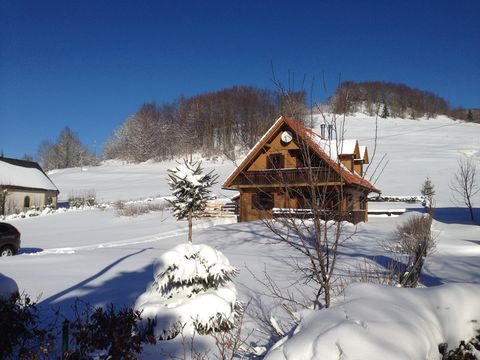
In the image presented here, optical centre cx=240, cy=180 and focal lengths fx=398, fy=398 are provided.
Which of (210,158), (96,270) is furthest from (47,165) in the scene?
(96,270)

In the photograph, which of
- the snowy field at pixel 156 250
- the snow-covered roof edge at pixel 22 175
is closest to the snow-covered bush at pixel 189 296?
the snowy field at pixel 156 250

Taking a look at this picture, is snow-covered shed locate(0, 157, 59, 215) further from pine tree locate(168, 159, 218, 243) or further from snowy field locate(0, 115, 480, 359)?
pine tree locate(168, 159, 218, 243)

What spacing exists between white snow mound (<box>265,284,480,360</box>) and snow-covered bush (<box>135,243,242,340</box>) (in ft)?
8.43

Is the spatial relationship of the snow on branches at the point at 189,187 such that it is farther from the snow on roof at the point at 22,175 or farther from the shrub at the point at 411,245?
the snow on roof at the point at 22,175

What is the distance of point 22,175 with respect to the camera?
41.3m

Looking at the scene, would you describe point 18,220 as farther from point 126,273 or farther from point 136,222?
point 126,273

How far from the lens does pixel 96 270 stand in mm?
11312

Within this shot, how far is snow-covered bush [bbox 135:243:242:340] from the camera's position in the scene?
18.9ft

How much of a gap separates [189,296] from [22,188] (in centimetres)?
3930

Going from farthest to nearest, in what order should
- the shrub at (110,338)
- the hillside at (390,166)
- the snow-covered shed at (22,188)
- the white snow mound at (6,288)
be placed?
the hillside at (390,166)
the snow-covered shed at (22,188)
the white snow mound at (6,288)
the shrub at (110,338)

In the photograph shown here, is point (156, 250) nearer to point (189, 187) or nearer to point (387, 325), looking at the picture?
point (189, 187)

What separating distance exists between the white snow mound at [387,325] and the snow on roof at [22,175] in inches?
1637

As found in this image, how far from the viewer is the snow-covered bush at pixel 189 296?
5766mm

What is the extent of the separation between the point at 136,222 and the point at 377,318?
→ 26910mm
